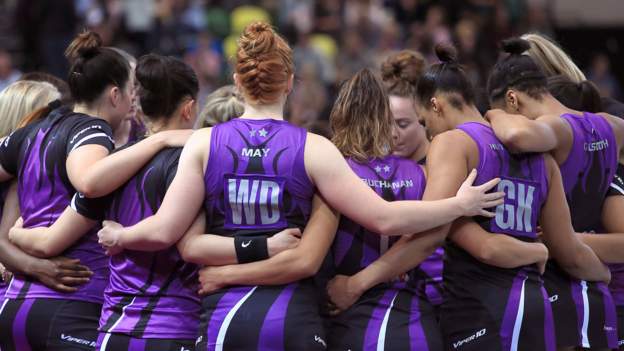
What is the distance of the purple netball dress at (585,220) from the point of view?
4.96m

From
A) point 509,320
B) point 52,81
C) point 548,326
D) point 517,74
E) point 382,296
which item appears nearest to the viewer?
point 382,296

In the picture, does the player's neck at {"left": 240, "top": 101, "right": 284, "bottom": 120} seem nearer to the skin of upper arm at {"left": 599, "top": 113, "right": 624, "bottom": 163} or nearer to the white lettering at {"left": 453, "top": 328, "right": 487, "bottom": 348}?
the white lettering at {"left": 453, "top": 328, "right": 487, "bottom": 348}

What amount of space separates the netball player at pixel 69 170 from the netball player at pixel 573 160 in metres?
1.72

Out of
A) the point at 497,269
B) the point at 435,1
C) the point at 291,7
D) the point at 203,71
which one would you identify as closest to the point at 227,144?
the point at 497,269

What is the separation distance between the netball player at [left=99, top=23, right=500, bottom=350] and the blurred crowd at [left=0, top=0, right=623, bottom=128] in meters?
7.95

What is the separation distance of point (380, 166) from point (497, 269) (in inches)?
30.4

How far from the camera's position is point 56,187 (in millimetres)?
5023

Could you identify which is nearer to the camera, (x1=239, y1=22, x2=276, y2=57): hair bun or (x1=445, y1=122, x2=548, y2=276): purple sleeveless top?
(x1=239, y1=22, x2=276, y2=57): hair bun

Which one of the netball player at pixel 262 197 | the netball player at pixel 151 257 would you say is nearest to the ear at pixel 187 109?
the netball player at pixel 151 257

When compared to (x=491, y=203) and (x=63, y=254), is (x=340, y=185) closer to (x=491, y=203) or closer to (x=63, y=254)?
(x=491, y=203)

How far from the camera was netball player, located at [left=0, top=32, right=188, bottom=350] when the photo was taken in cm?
484

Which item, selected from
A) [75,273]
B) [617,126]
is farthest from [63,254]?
[617,126]

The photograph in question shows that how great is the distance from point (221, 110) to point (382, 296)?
1669mm

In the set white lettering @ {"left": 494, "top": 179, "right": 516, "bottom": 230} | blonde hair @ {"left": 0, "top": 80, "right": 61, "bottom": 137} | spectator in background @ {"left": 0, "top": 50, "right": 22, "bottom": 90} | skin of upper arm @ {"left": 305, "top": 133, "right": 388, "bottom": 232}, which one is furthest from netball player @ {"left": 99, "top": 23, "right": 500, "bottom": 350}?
spectator in background @ {"left": 0, "top": 50, "right": 22, "bottom": 90}
